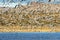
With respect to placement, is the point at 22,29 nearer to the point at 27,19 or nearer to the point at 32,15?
the point at 27,19

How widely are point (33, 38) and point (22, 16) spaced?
86.2 ft

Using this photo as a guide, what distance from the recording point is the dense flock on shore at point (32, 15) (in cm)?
6234

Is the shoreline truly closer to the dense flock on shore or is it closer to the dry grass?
the dry grass

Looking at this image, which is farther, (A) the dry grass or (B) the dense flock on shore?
(B) the dense flock on shore

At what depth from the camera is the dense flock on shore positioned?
6234 centimetres

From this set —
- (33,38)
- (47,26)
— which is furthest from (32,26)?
(33,38)

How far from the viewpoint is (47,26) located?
59.2 meters

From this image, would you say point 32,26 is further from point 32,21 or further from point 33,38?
point 33,38

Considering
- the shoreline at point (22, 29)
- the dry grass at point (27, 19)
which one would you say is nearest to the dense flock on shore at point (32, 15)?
the dry grass at point (27, 19)

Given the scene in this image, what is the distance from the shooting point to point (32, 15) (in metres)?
66.3

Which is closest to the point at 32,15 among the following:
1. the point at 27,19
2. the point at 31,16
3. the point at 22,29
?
the point at 31,16

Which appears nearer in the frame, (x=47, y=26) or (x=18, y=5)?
(x=47, y=26)

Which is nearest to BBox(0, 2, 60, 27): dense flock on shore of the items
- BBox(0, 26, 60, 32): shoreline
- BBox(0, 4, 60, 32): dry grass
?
BBox(0, 4, 60, 32): dry grass

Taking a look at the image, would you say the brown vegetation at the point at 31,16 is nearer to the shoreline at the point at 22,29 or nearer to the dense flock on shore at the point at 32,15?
the dense flock on shore at the point at 32,15
